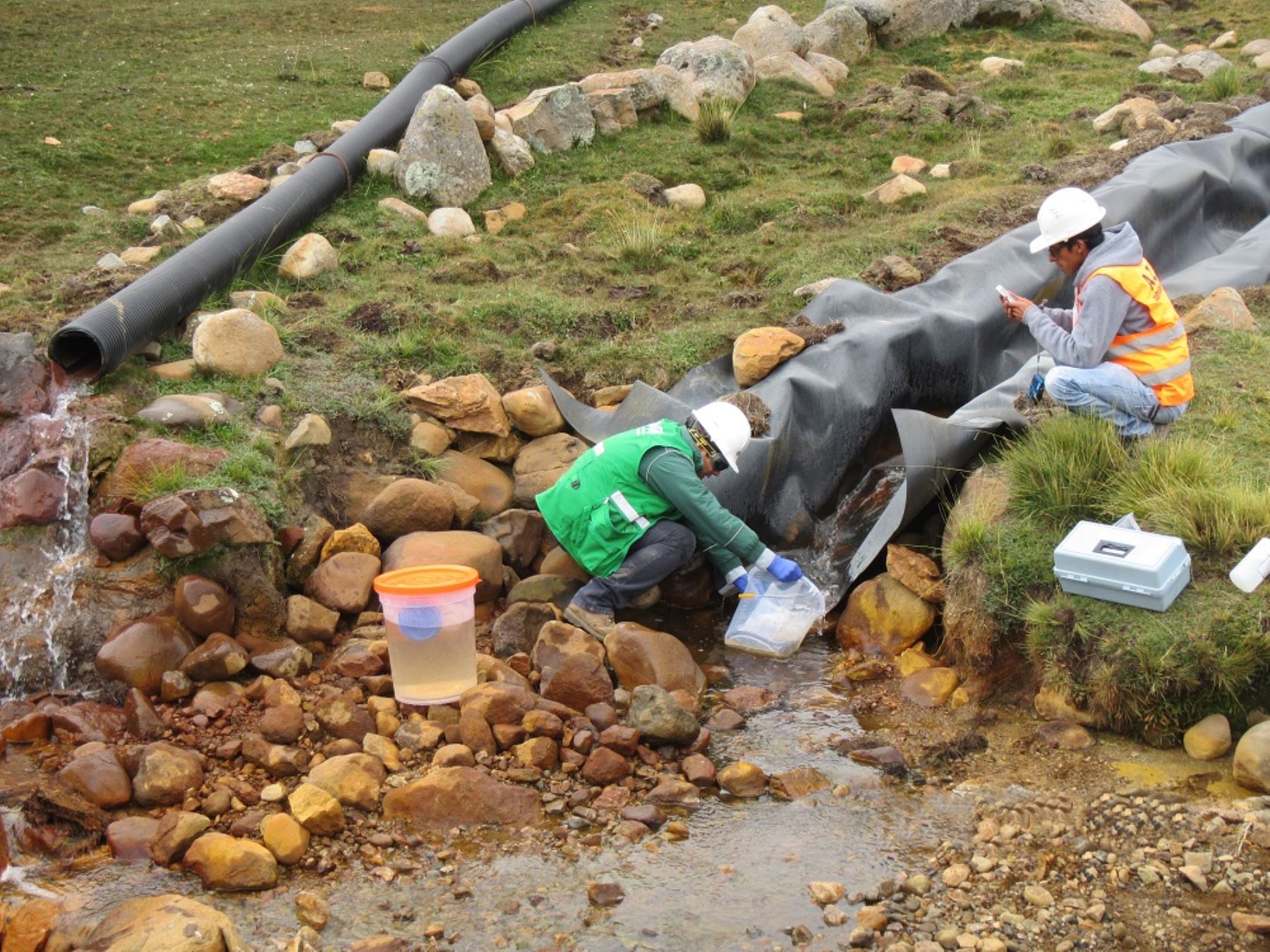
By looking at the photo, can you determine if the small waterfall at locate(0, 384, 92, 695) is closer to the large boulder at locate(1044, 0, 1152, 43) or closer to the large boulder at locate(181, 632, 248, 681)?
the large boulder at locate(181, 632, 248, 681)

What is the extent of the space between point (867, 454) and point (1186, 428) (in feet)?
4.74

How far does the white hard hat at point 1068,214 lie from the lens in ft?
16.4

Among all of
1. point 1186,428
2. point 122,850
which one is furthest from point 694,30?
point 122,850

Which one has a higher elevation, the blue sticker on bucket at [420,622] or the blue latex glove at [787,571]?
the blue sticker on bucket at [420,622]

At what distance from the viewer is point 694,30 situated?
520 inches

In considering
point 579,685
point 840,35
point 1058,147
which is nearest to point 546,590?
point 579,685

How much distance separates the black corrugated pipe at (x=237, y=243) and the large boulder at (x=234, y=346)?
0.30m

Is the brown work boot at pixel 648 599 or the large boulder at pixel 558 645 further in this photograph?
the brown work boot at pixel 648 599

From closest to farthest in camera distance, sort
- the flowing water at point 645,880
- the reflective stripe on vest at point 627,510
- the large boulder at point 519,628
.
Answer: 1. the flowing water at point 645,880
2. the large boulder at point 519,628
3. the reflective stripe on vest at point 627,510

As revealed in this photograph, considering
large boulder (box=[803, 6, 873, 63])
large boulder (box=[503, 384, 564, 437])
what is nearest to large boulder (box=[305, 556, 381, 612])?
large boulder (box=[503, 384, 564, 437])

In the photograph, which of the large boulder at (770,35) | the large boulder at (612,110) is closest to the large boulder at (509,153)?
the large boulder at (612,110)

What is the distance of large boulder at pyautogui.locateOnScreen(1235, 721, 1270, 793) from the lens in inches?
148

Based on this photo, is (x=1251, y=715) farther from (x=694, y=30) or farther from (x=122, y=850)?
(x=694, y=30)

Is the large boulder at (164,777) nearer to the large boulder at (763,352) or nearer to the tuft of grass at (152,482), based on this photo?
the tuft of grass at (152,482)
